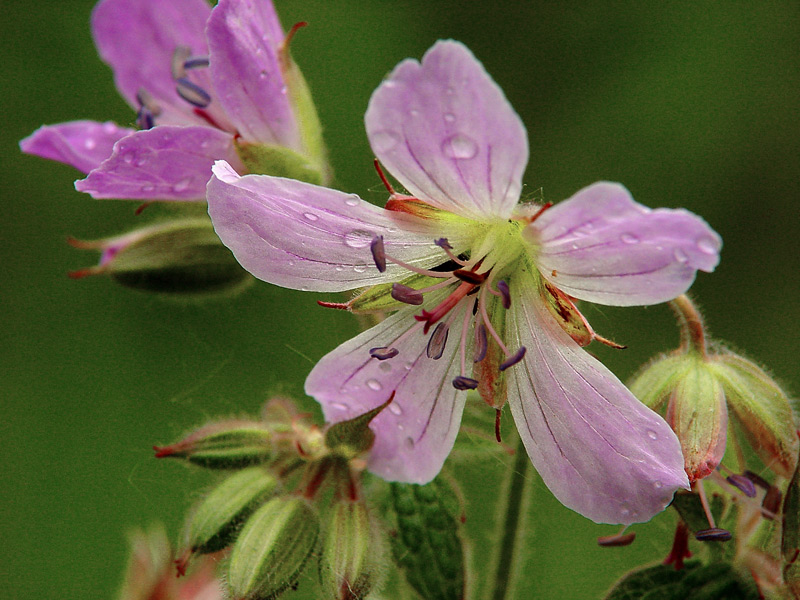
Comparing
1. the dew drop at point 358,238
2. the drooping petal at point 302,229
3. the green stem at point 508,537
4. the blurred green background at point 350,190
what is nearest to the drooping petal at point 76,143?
the drooping petal at point 302,229

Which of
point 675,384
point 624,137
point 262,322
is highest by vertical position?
point 675,384

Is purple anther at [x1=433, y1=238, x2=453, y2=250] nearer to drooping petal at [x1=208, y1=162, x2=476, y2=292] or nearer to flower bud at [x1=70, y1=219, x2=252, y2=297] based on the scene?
drooping petal at [x1=208, y1=162, x2=476, y2=292]

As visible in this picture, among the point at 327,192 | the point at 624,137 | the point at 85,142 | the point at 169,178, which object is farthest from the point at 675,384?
the point at 624,137

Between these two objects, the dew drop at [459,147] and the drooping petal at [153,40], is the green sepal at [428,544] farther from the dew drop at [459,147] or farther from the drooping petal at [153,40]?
the drooping petal at [153,40]

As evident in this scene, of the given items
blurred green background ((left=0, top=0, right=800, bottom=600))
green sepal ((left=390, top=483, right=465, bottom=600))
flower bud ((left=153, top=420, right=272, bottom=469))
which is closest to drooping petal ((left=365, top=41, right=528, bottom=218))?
flower bud ((left=153, top=420, right=272, bottom=469))

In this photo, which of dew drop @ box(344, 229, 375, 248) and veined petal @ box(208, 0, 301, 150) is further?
veined petal @ box(208, 0, 301, 150)

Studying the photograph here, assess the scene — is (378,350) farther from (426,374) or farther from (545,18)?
(545,18)

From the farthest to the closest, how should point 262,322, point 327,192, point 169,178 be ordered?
point 262,322 → point 169,178 → point 327,192
